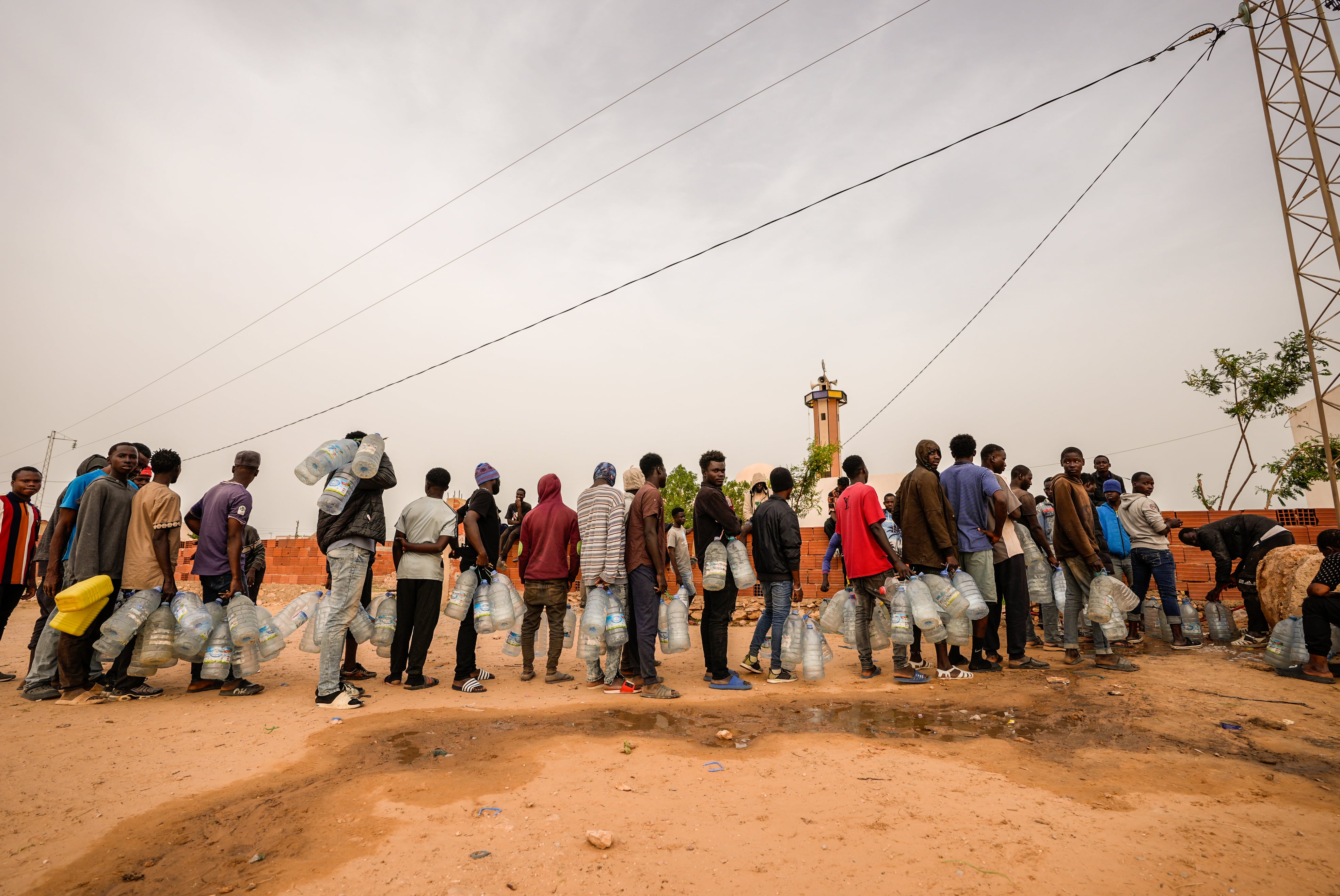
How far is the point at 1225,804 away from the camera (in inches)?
111

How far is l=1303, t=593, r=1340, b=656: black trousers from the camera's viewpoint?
4844mm

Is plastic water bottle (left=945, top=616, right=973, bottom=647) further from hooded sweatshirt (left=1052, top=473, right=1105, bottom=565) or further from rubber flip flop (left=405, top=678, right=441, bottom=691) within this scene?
rubber flip flop (left=405, top=678, right=441, bottom=691)

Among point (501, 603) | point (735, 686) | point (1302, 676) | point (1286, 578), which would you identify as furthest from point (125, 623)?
point (1286, 578)

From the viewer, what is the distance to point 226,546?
17.3ft

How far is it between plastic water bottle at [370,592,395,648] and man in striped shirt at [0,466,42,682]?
9.91ft

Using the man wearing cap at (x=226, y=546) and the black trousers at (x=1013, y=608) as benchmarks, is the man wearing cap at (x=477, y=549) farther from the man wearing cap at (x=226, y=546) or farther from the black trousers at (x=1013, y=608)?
the black trousers at (x=1013, y=608)

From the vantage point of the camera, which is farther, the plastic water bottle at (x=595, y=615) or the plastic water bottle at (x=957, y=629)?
the plastic water bottle at (x=957, y=629)


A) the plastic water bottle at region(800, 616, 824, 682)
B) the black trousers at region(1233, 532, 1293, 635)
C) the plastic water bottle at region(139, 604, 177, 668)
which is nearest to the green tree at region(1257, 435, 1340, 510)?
the black trousers at region(1233, 532, 1293, 635)

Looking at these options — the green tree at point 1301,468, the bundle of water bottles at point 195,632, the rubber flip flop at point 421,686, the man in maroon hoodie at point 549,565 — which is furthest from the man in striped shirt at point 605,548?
the green tree at point 1301,468

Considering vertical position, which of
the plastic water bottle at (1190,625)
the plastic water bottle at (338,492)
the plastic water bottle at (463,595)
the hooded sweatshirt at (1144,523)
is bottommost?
the plastic water bottle at (1190,625)

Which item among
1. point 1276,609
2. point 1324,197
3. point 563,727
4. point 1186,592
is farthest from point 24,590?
point 1324,197

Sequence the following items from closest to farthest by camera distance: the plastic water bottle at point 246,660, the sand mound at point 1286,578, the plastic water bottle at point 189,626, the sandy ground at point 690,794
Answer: the sandy ground at point 690,794 < the plastic water bottle at point 189,626 < the plastic water bottle at point 246,660 < the sand mound at point 1286,578

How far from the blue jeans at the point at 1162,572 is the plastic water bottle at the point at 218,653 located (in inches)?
323

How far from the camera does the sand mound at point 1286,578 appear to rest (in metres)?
6.04
